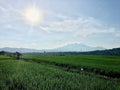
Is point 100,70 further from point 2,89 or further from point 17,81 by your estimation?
point 2,89

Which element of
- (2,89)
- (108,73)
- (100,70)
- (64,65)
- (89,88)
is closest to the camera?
(2,89)

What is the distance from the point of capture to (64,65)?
1454 inches

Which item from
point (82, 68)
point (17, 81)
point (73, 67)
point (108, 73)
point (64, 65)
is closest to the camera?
point (17, 81)

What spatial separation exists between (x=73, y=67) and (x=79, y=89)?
67.7 feet

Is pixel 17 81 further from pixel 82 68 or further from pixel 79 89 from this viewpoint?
pixel 82 68

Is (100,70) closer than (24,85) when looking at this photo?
No

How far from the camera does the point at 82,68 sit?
3009cm

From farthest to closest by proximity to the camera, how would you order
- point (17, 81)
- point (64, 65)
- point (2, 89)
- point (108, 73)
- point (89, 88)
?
point (64, 65), point (108, 73), point (17, 81), point (89, 88), point (2, 89)

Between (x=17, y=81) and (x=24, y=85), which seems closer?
(x=24, y=85)

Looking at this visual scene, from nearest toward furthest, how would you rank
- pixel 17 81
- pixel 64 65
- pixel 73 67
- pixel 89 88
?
pixel 89 88, pixel 17 81, pixel 73 67, pixel 64 65

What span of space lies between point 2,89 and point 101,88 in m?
5.87

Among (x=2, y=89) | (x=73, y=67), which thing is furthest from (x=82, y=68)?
(x=2, y=89)

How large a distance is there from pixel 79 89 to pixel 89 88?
79cm

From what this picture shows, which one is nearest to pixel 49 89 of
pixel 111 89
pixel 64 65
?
pixel 111 89
